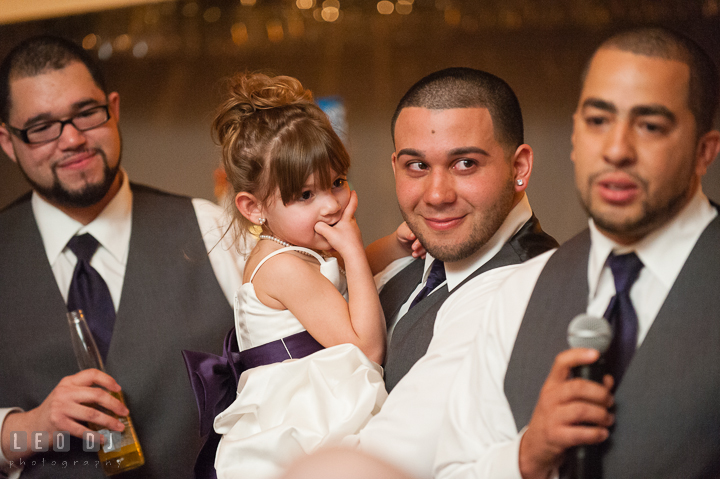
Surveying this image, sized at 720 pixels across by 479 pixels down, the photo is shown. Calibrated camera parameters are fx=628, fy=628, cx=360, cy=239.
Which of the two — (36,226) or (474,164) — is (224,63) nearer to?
(36,226)

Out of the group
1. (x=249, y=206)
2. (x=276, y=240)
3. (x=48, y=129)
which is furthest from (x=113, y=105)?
(x=276, y=240)

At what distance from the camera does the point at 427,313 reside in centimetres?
148

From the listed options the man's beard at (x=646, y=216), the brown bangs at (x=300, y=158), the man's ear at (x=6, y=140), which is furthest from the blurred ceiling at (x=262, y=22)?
the man's beard at (x=646, y=216)

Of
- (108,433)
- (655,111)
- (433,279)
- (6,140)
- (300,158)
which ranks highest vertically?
(6,140)

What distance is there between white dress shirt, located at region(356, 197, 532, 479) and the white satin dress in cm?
9

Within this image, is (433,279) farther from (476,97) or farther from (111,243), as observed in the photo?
(111,243)

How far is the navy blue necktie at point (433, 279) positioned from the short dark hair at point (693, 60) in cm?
70

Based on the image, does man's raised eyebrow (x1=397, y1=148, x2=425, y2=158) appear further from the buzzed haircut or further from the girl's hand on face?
the buzzed haircut

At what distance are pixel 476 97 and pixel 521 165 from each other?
0.18 m

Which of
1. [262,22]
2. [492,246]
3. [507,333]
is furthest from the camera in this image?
[262,22]

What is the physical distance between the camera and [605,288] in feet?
3.44

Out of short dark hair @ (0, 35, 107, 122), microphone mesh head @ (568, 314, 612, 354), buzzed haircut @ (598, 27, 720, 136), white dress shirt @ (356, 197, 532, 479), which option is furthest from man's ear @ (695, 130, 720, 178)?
short dark hair @ (0, 35, 107, 122)

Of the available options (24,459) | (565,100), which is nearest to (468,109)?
(565,100)

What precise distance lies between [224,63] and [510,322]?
5.19 feet
